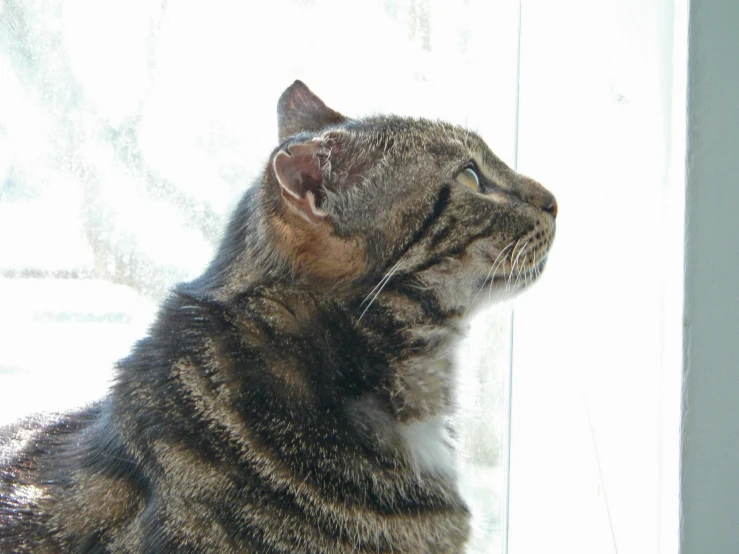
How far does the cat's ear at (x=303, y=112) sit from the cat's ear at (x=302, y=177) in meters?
0.26

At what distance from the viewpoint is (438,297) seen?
1.01 meters

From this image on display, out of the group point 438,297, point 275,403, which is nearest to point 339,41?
point 438,297

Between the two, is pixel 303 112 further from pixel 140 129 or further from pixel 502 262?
pixel 502 262

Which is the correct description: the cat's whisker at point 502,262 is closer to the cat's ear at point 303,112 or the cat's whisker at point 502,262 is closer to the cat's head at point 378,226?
the cat's head at point 378,226

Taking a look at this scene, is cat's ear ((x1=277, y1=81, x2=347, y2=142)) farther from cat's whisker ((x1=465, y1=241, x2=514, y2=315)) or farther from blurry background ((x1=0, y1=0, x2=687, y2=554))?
cat's whisker ((x1=465, y1=241, x2=514, y2=315))

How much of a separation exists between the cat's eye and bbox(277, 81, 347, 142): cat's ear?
9.7 inches

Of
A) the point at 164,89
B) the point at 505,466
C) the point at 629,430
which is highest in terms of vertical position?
the point at 164,89

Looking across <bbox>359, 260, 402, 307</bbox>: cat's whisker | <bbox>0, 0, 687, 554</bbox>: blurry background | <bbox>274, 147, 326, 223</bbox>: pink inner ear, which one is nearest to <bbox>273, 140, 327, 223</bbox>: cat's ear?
<bbox>274, 147, 326, 223</bbox>: pink inner ear

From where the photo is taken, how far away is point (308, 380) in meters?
0.93

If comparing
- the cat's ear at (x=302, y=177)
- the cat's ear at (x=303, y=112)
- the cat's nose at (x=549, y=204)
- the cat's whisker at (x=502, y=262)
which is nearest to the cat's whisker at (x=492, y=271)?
the cat's whisker at (x=502, y=262)

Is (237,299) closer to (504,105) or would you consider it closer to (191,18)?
(191,18)

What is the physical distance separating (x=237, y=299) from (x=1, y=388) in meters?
0.56

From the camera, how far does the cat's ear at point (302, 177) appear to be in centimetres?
91

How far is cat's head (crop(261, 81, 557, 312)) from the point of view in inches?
38.1
